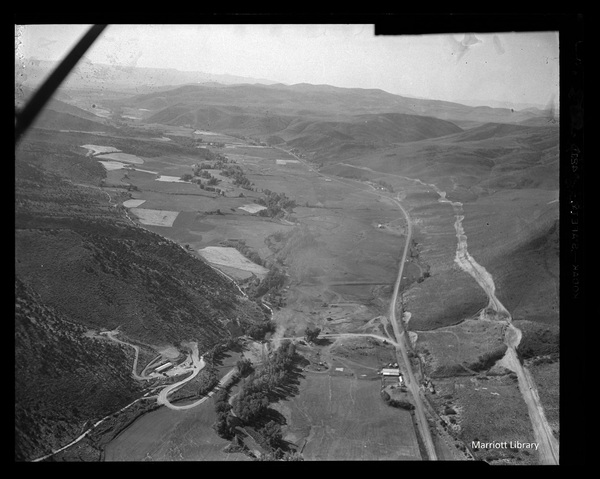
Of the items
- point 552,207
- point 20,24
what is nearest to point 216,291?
point 20,24

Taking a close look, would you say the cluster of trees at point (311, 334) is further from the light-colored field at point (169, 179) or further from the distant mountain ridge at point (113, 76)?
the distant mountain ridge at point (113, 76)

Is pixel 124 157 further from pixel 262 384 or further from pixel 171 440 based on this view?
pixel 171 440

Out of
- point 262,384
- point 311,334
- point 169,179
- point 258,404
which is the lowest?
point 258,404

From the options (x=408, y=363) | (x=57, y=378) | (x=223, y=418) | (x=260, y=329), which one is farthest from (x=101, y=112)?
(x=408, y=363)

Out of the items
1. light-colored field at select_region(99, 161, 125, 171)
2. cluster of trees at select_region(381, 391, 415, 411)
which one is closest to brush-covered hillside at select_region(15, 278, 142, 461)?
light-colored field at select_region(99, 161, 125, 171)
